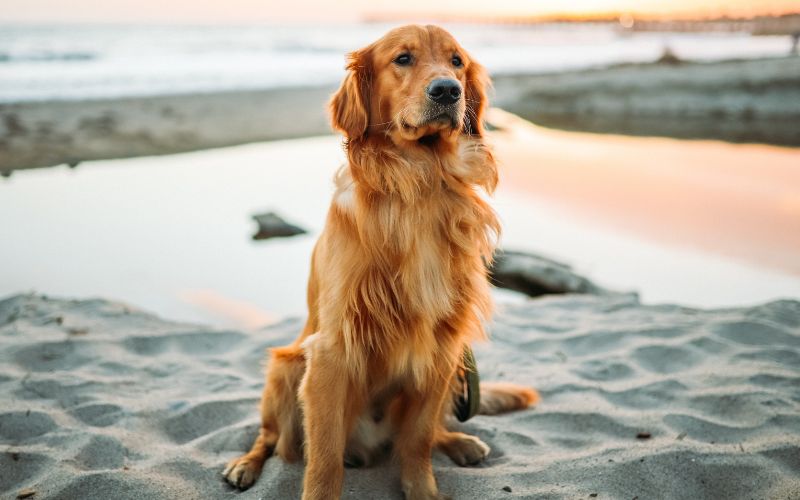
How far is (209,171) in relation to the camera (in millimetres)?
7938

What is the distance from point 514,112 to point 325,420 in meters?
11.5

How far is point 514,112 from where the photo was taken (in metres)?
13.0

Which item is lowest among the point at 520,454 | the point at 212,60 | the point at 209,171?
the point at 520,454

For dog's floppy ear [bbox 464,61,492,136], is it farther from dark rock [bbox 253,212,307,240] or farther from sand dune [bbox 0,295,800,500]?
dark rock [bbox 253,212,307,240]

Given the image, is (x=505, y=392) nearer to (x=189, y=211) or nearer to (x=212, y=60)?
(x=189, y=211)

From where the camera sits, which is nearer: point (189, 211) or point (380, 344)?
point (380, 344)

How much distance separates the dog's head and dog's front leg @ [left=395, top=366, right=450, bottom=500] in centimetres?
102

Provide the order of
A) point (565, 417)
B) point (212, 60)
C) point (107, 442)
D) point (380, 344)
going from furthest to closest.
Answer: point (212, 60)
point (565, 417)
point (107, 442)
point (380, 344)

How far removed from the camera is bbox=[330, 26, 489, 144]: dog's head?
2445 millimetres

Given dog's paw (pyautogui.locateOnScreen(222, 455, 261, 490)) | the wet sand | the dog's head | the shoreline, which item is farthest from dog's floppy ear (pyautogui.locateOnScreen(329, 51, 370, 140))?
the shoreline

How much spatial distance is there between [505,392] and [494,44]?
105 feet

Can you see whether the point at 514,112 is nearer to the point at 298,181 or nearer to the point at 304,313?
the point at 298,181

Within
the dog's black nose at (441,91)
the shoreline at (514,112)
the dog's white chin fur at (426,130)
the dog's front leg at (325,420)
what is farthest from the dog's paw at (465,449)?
the shoreline at (514,112)

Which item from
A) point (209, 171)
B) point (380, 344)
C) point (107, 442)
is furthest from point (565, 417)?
point (209, 171)
